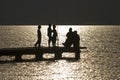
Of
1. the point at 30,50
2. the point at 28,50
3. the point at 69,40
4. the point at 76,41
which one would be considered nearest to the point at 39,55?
the point at 30,50

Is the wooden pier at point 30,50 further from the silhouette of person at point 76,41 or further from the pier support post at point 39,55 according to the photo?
the silhouette of person at point 76,41

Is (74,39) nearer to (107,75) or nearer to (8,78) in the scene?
(107,75)

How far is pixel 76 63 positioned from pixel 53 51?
5052mm

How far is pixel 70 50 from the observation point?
4347 centimetres

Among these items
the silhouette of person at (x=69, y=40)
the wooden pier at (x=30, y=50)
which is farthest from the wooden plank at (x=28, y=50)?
the silhouette of person at (x=69, y=40)

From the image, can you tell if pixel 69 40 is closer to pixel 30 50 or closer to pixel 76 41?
pixel 76 41

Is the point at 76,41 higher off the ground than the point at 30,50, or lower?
higher

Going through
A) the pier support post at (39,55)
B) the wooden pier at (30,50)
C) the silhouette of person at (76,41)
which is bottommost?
the pier support post at (39,55)

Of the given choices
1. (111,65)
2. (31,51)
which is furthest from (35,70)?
(111,65)

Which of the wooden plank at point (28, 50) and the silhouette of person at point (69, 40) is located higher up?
the silhouette of person at point (69, 40)

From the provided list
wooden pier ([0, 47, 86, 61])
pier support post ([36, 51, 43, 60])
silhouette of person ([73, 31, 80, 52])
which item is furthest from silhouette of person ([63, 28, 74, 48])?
pier support post ([36, 51, 43, 60])

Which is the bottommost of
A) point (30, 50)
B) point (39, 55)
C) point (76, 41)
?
point (39, 55)

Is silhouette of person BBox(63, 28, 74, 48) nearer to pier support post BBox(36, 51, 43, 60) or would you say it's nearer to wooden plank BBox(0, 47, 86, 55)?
wooden plank BBox(0, 47, 86, 55)

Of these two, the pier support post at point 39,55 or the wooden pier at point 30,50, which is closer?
the wooden pier at point 30,50
